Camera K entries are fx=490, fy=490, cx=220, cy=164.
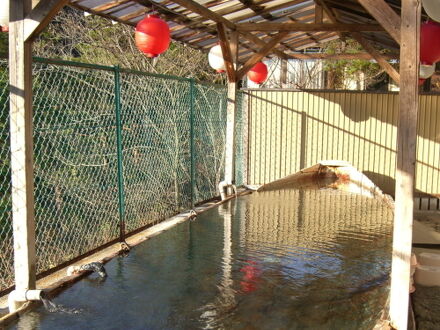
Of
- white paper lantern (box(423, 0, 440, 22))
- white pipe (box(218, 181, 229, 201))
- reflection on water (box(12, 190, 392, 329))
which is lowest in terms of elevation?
reflection on water (box(12, 190, 392, 329))

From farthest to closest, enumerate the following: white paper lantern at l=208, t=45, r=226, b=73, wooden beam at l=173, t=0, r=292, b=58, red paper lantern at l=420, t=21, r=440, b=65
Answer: white paper lantern at l=208, t=45, r=226, b=73
wooden beam at l=173, t=0, r=292, b=58
red paper lantern at l=420, t=21, r=440, b=65

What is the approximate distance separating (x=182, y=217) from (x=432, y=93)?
600 centimetres

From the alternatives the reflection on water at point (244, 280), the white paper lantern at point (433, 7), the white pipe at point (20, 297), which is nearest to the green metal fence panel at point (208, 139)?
the reflection on water at point (244, 280)

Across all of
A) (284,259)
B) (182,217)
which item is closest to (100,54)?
(182,217)

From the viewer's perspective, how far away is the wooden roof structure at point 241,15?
18.0 feet

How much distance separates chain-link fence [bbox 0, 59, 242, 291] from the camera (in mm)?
5270

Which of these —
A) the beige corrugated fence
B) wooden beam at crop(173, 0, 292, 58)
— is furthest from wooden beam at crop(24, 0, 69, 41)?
the beige corrugated fence

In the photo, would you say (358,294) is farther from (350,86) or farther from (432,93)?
(350,86)

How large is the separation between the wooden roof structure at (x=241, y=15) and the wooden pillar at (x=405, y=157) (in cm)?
298

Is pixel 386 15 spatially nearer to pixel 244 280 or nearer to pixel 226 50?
pixel 244 280

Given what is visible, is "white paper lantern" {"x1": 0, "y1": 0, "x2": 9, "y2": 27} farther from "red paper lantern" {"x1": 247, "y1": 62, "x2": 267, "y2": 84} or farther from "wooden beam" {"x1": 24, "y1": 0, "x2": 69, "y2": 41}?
"red paper lantern" {"x1": 247, "y1": 62, "x2": 267, "y2": 84}

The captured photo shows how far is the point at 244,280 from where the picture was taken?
11.8 feet

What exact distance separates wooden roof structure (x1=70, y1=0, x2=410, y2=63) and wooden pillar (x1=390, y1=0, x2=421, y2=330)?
2.98m

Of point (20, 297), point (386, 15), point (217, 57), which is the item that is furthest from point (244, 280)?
point (217, 57)
